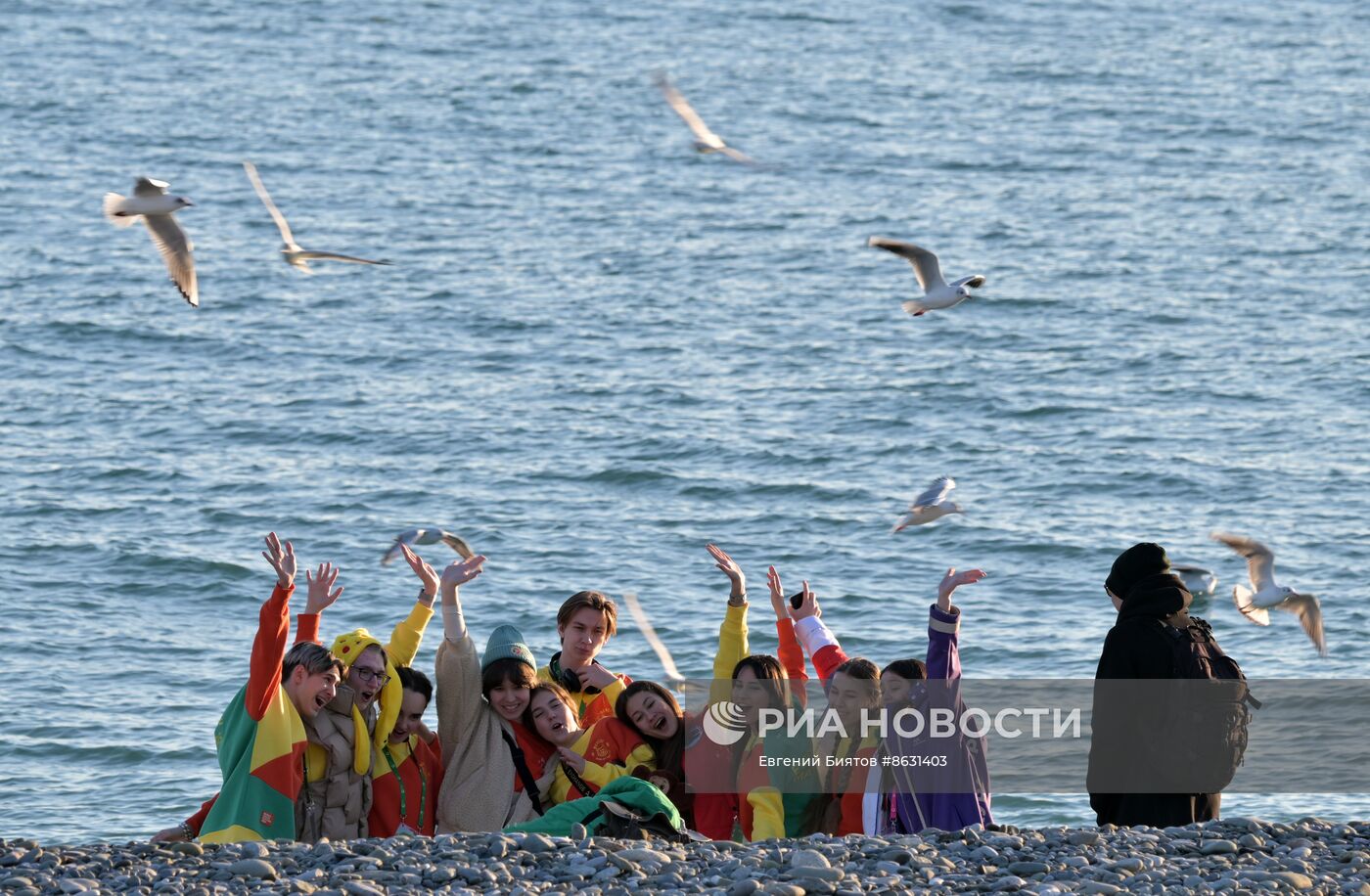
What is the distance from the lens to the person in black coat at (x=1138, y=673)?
7547 millimetres

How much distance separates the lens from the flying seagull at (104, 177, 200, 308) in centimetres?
1129

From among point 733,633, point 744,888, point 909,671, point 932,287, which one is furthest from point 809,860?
point 932,287

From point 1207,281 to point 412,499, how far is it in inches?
507

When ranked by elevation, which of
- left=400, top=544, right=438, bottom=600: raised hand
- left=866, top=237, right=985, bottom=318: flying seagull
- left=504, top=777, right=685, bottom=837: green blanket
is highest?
left=866, top=237, right=985, bottom=318: flying seagull

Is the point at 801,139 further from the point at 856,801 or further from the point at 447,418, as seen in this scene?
the point at 856,801

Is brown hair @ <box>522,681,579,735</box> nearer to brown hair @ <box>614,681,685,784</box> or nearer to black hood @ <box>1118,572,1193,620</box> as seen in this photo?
brown hair @ <box>614,681,685,784</box>

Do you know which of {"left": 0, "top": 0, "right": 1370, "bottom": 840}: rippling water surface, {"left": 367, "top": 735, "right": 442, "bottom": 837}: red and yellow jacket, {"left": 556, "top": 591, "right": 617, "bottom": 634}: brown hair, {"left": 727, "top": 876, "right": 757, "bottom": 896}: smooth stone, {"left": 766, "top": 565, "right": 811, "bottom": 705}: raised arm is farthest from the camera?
{"left": 0, "top": 0, "right": 1370, "bottom": 840}: rippling water surface

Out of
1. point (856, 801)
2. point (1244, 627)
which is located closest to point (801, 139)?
point (1244, 627)

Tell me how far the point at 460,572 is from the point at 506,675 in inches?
20.1

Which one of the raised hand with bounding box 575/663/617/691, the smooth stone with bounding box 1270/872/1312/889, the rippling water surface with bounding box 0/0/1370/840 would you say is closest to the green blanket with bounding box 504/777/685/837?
the raised hand with bounding box 575/663/617/691

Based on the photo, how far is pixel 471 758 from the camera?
780 centimetres

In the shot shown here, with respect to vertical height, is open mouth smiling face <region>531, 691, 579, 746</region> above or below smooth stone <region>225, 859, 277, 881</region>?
above

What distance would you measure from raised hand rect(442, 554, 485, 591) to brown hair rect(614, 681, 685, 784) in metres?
0.80

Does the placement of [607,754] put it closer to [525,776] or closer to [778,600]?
[525,776]
